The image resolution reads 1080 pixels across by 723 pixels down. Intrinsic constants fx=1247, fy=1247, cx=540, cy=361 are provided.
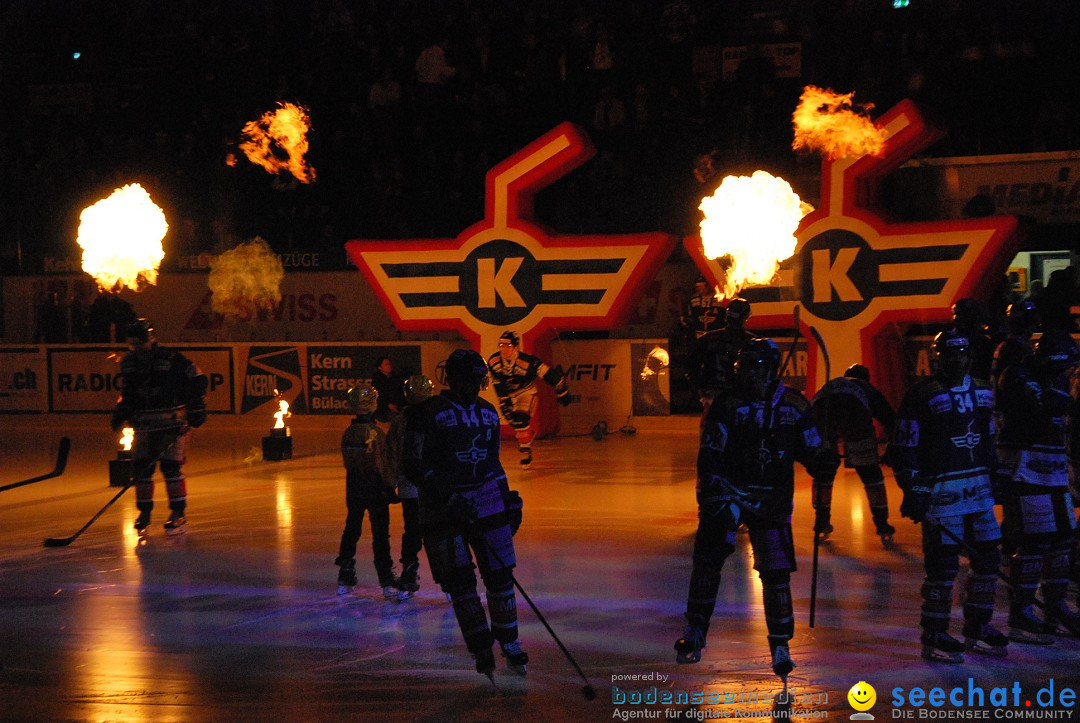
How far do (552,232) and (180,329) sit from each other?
8753 millimetres

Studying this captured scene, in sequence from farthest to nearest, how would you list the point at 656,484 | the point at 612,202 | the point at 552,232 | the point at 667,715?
1. the point at 612,202
2. the point at 552,232
3. the point at 656,484
4. the point at 667,715

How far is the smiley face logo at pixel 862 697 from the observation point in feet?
21.8

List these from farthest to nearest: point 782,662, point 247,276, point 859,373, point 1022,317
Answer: point 247,276
point 859,373
point 1022,317
point 782,662

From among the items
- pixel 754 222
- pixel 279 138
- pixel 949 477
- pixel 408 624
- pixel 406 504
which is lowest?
pixel 408 624

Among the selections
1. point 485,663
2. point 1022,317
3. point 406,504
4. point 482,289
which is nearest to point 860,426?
point 1022,317

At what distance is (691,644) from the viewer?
7.50 metres

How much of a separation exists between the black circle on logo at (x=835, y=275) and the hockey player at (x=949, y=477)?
1053 centimetres

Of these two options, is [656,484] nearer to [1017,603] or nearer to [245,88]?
[1017,603]

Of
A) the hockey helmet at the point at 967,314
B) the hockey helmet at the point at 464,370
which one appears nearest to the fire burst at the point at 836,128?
the hockey helmet at the point at 967,314

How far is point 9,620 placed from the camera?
9.20m

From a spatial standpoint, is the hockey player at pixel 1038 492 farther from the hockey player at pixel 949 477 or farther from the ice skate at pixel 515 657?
the ice skate at pixel 515 657

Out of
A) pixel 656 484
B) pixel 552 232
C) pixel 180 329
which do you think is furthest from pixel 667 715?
pixel 180 329

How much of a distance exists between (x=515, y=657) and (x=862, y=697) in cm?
202

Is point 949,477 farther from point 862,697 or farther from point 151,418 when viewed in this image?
point 151,418
